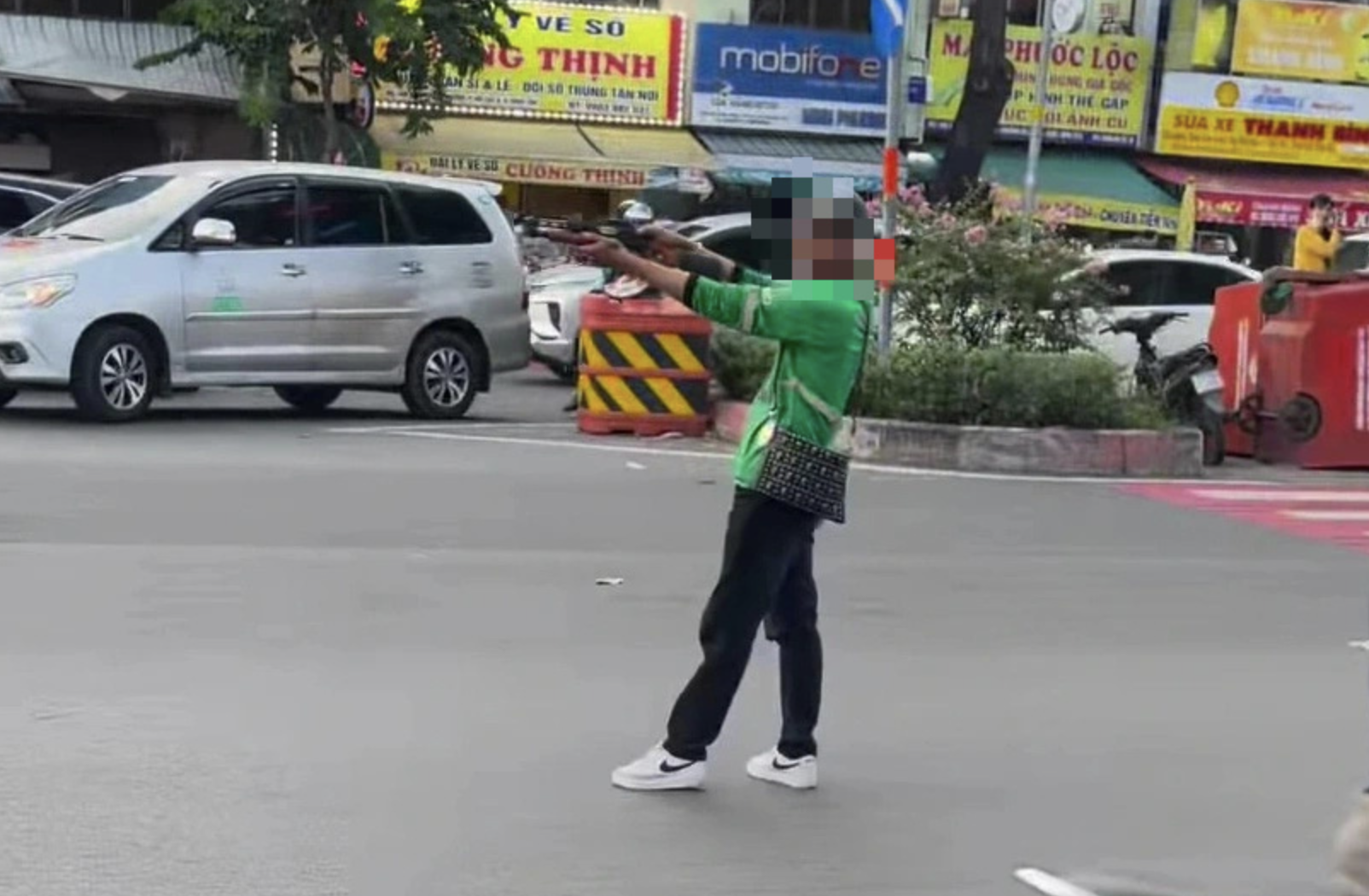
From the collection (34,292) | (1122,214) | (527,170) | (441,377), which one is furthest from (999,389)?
(1122,214)

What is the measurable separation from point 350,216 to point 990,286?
15.4 ft

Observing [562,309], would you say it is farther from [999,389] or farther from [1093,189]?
[1093,189]

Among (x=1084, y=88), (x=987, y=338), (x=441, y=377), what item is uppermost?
(x=1084, y=88)

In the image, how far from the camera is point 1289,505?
13.0 meters

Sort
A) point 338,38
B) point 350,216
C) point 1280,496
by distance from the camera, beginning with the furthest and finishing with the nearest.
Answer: point 338,38
point 350,216
point 1280,496

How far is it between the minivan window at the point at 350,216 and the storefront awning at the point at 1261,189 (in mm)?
19170

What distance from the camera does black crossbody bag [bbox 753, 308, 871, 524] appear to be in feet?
19.3

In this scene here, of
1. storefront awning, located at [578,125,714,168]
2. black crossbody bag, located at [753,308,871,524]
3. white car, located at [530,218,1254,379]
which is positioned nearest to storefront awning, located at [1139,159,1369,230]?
storefront awning, located at [578,125,714,168]

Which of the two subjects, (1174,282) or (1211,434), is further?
(1174,282)

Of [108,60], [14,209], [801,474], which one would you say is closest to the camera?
[801,474]

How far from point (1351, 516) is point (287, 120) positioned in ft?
56.3

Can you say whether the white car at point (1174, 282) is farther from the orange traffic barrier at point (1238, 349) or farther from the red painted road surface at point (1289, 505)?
the red painted road surface at point (1289, 505)

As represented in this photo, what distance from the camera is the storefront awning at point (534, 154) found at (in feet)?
92.6

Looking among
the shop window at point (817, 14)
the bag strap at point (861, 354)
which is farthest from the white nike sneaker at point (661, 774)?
the shop window at point (817, 14)
